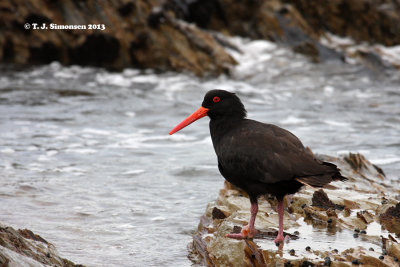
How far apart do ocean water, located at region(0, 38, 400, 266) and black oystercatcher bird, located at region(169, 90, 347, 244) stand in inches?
43.3

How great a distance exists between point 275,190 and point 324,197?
3.66ft

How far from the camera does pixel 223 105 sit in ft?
17.6

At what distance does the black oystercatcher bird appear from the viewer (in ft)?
14.8

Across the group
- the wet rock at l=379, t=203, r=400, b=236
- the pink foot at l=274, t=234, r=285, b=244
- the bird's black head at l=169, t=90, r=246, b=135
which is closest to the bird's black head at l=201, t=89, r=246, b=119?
the bird's black head at l=169, t=90, r=246, b=135

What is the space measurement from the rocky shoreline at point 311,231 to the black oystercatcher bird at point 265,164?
19 cm

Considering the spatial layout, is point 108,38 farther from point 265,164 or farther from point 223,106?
point 265,164

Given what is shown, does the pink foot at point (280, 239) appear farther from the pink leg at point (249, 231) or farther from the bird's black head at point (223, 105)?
the bird's black head at point (223, 105)

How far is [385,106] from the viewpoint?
500 inches

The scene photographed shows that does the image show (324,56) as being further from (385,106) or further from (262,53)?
(385,106)

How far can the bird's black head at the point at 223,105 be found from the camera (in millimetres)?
5320

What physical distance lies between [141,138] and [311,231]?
5.66 m

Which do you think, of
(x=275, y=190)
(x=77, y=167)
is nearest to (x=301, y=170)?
(x=275, y=190)

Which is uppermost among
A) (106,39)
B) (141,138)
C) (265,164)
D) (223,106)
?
(106,39)

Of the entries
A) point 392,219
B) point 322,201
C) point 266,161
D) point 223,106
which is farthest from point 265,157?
point 392,219
